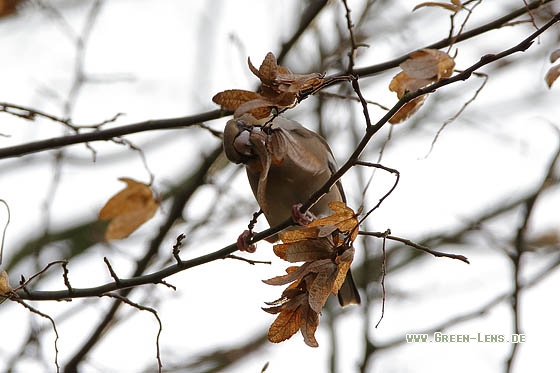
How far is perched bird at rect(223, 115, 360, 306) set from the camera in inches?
102

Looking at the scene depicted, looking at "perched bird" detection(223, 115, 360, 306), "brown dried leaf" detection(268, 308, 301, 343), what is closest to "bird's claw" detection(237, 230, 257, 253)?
"perched bird" detection(223, 115, 360, 306)

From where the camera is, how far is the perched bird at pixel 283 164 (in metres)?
2.58

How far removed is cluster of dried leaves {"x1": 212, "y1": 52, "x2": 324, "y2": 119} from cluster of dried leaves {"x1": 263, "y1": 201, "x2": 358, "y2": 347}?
350 millimetres

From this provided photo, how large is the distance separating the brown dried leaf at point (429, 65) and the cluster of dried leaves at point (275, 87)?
0.29 metres

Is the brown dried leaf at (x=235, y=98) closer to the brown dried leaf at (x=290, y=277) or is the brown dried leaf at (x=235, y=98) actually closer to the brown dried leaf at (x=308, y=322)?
the brown dried leaf at (x=290, y=277)

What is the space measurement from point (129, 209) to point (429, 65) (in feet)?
5.38

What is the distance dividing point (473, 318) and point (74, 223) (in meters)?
4.29

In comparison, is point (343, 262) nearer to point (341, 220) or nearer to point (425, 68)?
point (341, 220)

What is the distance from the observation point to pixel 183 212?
13.1 feet

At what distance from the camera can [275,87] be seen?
2.32 metres

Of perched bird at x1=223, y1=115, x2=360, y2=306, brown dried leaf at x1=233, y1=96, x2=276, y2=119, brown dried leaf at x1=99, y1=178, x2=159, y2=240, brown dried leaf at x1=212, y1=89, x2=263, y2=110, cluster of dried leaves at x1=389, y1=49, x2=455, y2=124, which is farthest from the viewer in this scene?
brown dried leaf at x1=99, y1=178, x2=159, y2=240

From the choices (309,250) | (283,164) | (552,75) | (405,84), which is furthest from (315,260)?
(283,164)

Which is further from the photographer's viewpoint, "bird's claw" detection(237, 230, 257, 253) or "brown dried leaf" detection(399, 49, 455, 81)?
"bird's claw" detection(237, 230, 257, 253)

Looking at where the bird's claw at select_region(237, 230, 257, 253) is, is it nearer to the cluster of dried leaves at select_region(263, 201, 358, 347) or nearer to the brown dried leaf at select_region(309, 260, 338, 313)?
the cluster of dried leaves at select_region(263, 201, 358, 347)
